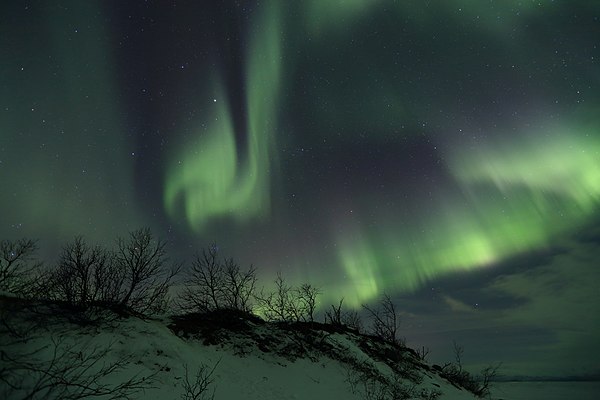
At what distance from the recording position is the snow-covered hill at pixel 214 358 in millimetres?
14188

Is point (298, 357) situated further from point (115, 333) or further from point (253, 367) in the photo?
point (115, 333)

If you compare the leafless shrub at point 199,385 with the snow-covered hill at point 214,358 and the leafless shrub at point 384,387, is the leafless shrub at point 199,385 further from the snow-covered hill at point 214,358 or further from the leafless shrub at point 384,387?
the leafless shrub at point 384,387

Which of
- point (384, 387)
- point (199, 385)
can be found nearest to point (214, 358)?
point (199, 385)

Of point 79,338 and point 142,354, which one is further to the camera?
point 142,354

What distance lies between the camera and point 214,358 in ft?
75.7

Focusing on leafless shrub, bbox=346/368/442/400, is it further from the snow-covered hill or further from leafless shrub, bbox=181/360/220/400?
leafless shrub, bbox=181/360/220/400

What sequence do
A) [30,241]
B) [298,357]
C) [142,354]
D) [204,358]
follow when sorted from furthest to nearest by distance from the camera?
[30,241]
[298,357]
[204,358]
[142,354]

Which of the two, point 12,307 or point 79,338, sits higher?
point 79,338

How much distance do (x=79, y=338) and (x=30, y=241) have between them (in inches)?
1167

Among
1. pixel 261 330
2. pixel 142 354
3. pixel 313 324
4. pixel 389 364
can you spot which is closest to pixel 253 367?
pixel 261 330

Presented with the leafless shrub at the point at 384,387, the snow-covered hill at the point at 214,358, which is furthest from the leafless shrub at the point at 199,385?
the leafless shrub at the point at 384,387

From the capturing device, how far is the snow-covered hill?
1419 centimetres

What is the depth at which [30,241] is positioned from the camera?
4025 centimetres

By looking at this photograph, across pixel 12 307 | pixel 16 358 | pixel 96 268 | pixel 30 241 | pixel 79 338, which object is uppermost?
pixel 30 241
